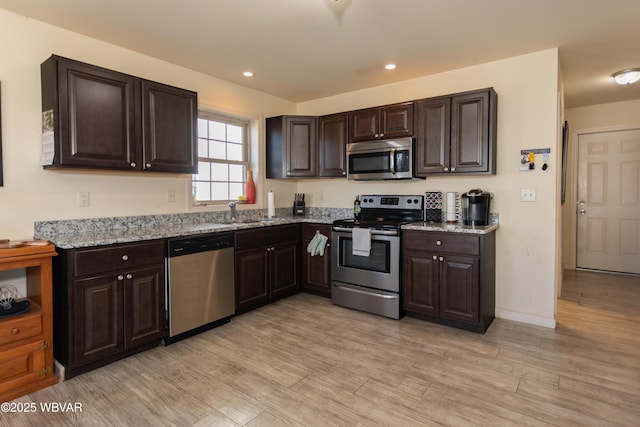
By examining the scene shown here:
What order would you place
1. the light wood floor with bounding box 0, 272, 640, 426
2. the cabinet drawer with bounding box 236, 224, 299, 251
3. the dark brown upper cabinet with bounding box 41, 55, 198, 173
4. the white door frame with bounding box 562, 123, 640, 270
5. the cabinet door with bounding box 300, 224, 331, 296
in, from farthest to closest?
the white door frame with bounding box 562, 123, 640, 270, the cabinet door with bounding box 300, 224, 331, 296, the cabinet drawer with bounding box 236, 224, 299, 251, the dark brown upper cabinet with bounding box 41, 55, 198, 173, the light wood floor with bounding box 0, 272, 640, 426

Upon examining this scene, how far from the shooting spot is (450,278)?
310 cm

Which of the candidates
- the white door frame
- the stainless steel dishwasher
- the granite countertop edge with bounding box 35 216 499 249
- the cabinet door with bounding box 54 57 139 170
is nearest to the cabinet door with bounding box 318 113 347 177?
the granite countertop edge with bounding box 35 216 499 249

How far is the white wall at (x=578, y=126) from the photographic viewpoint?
4.90 metres

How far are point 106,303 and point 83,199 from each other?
3.04ft

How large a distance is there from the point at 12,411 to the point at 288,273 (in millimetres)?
2488

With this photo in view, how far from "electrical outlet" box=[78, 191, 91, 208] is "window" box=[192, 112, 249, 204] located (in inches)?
41.9

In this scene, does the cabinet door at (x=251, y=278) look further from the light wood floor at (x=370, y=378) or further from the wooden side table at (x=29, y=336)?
the wooden side table at (x=29, y=336)

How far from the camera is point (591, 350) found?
2.68 meters

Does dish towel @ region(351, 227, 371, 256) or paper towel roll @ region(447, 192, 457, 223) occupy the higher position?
paper towel roll @ region(447, 192, 457, 223)

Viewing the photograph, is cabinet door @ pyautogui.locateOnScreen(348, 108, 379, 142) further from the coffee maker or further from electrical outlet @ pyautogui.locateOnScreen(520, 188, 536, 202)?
electrical outlet @ pyautogui.locateOnScreen(520, 188, 536, 202)

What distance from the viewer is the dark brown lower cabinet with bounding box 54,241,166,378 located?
2258 mm

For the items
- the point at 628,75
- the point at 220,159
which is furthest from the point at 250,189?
the point at 628,75

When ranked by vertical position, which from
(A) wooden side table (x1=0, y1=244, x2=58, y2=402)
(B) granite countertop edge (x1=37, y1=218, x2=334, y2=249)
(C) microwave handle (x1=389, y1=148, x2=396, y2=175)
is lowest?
(A) wooden side table (x1=0, y1=244, x2=58, y2=402)

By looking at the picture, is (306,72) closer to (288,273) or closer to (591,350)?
(288,273)
